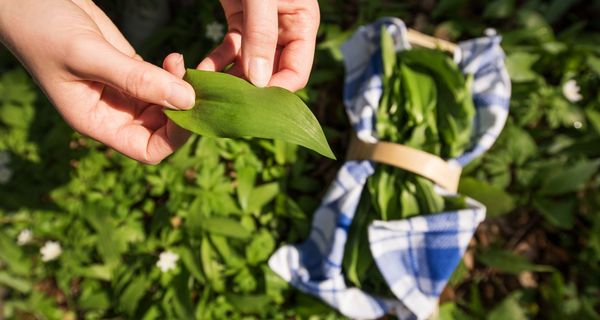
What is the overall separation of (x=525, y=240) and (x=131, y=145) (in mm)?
1410

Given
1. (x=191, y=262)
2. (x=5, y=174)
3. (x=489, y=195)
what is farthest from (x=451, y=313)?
(x=5, y=174)

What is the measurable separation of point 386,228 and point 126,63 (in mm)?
813

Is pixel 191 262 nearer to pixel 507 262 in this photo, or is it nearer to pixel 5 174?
pixel 5 174

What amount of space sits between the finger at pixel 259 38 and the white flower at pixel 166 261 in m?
0.81

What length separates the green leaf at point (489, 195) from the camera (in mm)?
1416

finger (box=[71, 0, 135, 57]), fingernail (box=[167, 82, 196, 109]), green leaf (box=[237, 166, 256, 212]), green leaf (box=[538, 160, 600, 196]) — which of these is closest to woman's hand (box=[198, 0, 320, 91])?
fingernail (box=[167, 82, 196, 109])

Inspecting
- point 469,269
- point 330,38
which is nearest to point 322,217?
point 469,269

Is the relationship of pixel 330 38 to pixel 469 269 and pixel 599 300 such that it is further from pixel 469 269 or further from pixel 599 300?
pixel 599 300

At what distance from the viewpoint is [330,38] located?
66.8 inches

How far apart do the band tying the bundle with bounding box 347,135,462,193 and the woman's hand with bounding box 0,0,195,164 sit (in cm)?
61

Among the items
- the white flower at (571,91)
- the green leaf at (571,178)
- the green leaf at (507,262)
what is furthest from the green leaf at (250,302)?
the white flower at (571,91)

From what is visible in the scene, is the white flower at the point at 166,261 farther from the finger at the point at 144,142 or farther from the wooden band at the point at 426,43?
the wooden band at the point at 426,43

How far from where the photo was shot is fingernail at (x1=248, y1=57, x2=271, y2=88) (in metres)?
0.83

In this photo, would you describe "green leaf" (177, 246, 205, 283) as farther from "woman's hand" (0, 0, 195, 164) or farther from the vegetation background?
"woman's hand" (0, 0, 195, 164)
